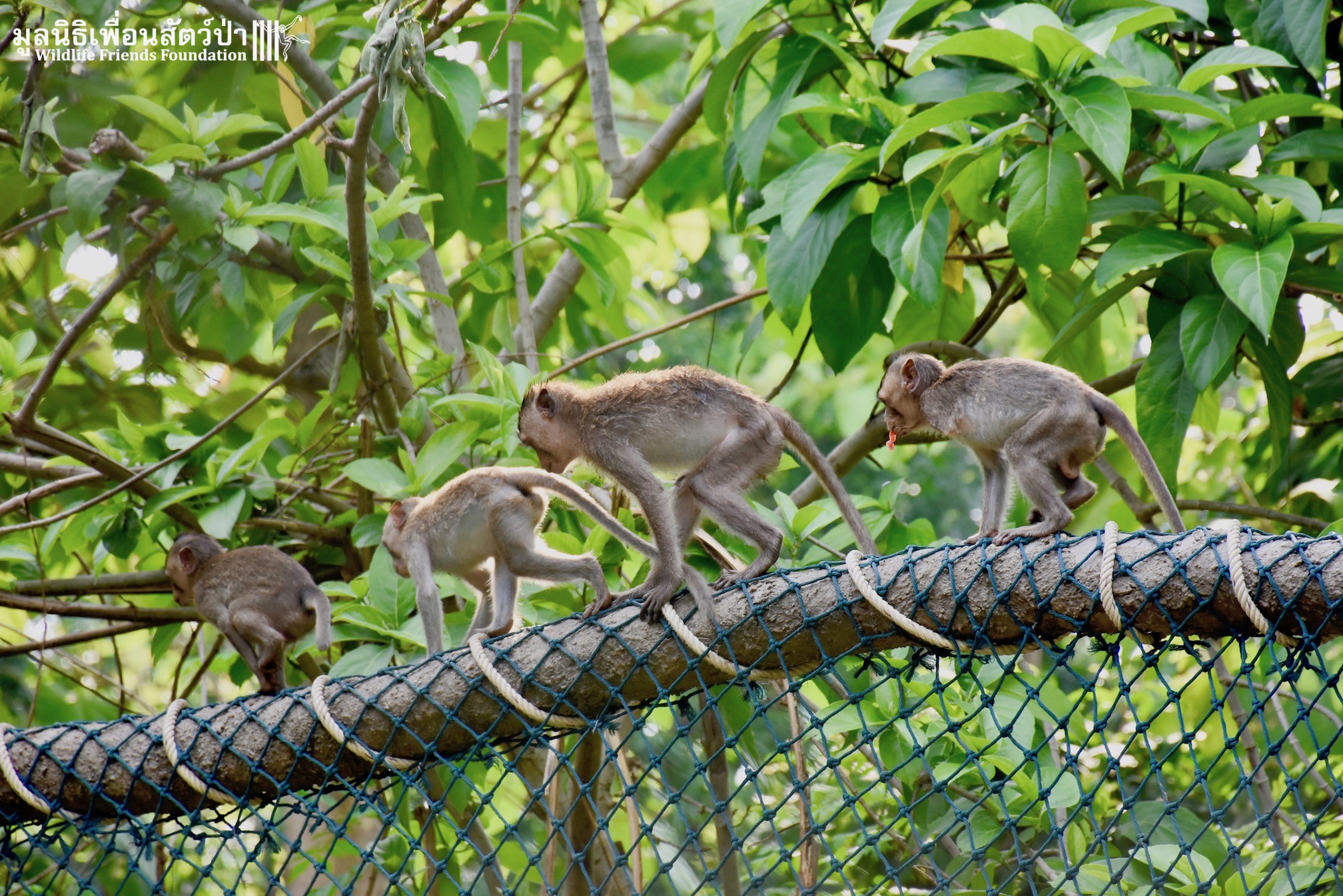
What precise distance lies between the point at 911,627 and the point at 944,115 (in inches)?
63.7

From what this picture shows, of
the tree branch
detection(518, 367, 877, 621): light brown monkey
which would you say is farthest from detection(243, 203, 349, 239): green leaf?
the tree branch

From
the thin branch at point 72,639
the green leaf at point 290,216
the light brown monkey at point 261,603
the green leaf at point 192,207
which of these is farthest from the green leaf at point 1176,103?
the thin branch at point 72,639

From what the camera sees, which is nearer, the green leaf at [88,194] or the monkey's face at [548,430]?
the green leaf at [88,194]

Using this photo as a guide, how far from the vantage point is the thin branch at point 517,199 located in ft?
15.9

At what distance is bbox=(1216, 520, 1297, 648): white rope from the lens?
7.03ft

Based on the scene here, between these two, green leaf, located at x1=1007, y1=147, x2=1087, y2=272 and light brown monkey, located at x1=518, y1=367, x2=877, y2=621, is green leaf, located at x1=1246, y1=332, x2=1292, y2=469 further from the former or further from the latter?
light brown monkey, located at x1=518, y1=367, x2=877, y2=621

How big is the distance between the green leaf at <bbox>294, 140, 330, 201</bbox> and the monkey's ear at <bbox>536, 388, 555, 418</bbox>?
119 cm

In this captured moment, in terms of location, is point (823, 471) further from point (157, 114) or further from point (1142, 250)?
point (157, 114)

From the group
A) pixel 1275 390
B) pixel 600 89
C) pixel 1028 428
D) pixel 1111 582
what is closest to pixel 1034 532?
pixel 1028 428

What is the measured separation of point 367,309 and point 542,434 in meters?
0.75

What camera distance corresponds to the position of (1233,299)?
327 centimetres

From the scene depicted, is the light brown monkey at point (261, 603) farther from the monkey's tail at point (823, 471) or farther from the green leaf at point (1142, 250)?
the green leaf at point (1142, 250)

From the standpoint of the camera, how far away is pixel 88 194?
138 inches

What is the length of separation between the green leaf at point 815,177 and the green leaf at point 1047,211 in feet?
1.63
